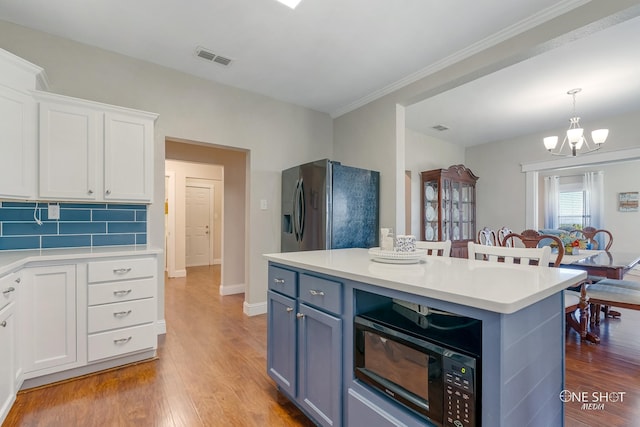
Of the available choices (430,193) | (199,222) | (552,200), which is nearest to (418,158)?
(430,193)

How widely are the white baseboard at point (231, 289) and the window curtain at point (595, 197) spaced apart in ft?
23.2

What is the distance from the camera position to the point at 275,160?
3.67 metres

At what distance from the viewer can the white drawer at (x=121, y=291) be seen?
81.1 inches

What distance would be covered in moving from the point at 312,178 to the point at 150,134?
1504 mm

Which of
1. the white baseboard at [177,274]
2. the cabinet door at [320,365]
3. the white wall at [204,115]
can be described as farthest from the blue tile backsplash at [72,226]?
the white baseboard at [177,274]

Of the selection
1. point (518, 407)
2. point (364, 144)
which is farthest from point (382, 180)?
point (518, 407)

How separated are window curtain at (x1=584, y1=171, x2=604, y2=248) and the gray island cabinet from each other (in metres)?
6.67

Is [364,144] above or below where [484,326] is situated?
above

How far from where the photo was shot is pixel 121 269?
2150 millimetres

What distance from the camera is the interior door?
263 inches

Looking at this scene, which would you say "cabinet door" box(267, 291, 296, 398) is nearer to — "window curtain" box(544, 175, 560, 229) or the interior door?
the interior door

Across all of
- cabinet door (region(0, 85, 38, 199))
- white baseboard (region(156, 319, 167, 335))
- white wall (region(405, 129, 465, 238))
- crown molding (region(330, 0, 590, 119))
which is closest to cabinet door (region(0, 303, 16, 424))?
cabinet door (region(0, 85, 38, 199))

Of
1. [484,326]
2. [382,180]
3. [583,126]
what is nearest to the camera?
[484,326]

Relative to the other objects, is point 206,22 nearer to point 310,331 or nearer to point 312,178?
point 312,178
